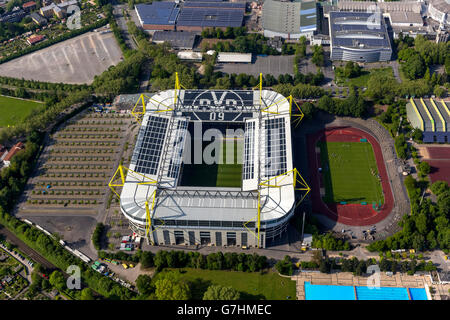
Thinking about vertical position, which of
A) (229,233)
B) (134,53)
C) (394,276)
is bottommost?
(394,276)

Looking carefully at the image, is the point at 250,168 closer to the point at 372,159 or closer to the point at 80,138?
the point at 372,159

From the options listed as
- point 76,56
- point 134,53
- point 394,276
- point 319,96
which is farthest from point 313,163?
point 76,56

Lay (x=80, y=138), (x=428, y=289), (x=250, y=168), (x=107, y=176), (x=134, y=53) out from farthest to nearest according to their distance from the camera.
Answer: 1. (x=134, y=53)
2. (x=80, y=138)
3. (x=107, y=176)
4. (x=250, y=168)
5. (x=428, y=289)

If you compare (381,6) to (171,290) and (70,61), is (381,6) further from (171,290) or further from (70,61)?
(171,290)

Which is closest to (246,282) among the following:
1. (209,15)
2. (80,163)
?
(80,163)

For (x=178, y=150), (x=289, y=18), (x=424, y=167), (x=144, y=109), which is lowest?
(x=424, y=167)
